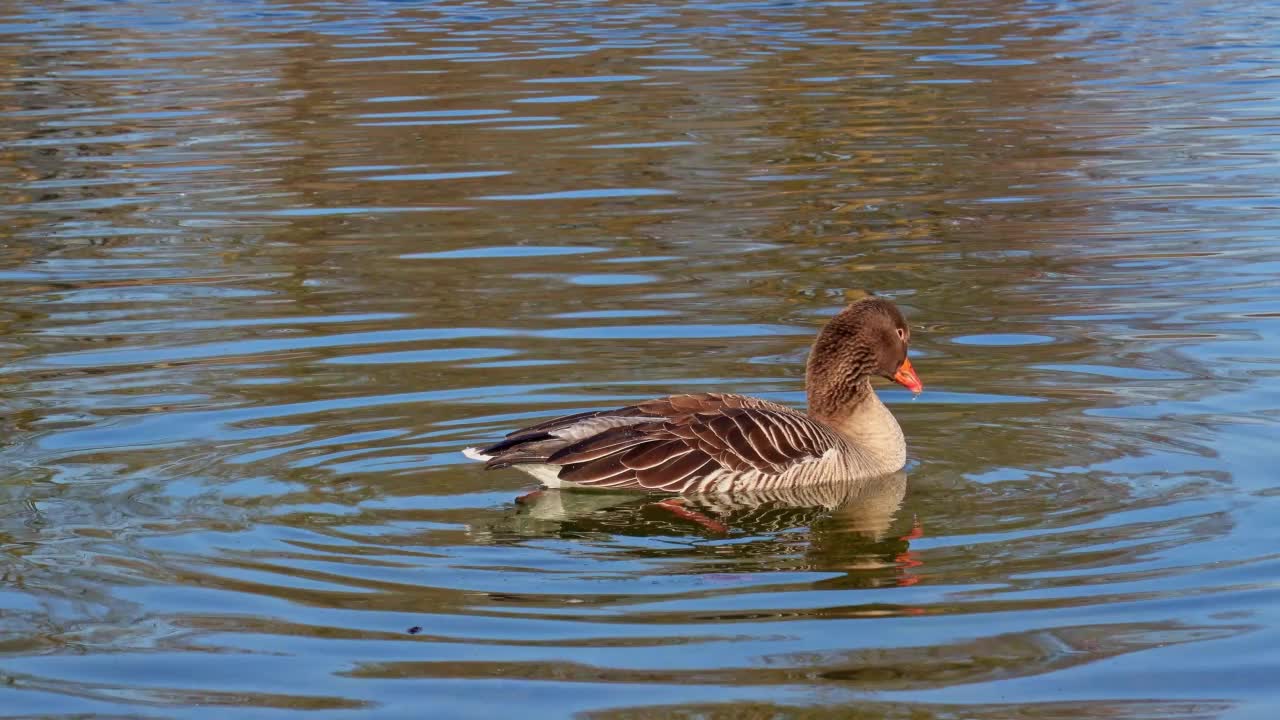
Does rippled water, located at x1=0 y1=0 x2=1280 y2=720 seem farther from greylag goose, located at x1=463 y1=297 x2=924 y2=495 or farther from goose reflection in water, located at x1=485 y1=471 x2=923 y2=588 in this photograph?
greylag goose, located at x1=463 y1=297 x2=924 y2=495

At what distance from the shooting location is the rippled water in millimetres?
7902

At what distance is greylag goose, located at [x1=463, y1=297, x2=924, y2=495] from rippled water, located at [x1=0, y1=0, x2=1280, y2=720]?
225 millimetres

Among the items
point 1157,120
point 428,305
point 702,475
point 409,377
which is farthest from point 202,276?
point 1157,120

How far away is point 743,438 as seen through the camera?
10.5m

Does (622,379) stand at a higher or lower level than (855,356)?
lower

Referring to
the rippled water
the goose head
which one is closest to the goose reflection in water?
the rippled water

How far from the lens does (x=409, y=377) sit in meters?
12.6

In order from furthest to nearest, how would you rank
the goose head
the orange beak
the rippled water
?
the orange beak
the goose head
the rippled water

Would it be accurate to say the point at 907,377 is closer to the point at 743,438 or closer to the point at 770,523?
the point at 743,438

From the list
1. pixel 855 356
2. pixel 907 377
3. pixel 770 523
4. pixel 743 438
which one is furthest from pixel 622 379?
pixel 770 523

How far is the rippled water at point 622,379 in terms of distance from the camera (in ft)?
25.9

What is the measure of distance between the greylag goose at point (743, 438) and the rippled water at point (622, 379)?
23 centimetres

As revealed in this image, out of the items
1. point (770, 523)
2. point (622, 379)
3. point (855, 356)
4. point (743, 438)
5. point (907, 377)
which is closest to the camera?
point (770, 523)

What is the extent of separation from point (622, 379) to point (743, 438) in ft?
6.89
